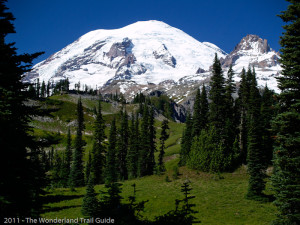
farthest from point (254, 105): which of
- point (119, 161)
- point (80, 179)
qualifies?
point (80, 179)

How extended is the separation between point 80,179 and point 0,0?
54.2 m

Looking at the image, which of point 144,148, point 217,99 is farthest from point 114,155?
point 217,99

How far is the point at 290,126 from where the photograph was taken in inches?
695

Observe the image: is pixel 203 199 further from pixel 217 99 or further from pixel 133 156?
pixel 133 156

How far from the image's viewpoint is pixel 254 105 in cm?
5669

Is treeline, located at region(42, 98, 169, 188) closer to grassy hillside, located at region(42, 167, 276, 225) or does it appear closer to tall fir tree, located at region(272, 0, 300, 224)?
grassy hillside, located at region(42, 167, 276, 225)

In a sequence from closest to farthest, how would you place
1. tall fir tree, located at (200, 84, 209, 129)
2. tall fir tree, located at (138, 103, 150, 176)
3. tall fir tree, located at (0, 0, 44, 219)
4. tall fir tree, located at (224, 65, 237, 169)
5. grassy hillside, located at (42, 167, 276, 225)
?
tall fir tree, located at (0, 0, 44, 219)
grassy hillside, located at (42, 167, 276, 225)
tall fir tree, located at (224, 65, 237, 169)
tall fir tree, located at (200, 84, 209, 129)
tall fir tree, located at (138, 103, 150, 176)

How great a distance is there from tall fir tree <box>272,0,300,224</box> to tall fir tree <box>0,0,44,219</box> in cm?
1649

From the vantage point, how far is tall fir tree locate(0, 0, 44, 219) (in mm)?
10477

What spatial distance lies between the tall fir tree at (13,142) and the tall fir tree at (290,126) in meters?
16.5

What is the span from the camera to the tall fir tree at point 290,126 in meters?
17.3

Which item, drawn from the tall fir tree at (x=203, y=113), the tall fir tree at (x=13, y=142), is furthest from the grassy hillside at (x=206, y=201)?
the tall fir tree at (x=203, y=113)

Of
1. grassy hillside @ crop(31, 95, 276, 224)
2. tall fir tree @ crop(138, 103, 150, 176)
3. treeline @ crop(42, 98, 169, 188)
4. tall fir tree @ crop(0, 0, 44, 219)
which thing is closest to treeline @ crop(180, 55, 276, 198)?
grassy hillside @ crop(31, 95, 276, 224)

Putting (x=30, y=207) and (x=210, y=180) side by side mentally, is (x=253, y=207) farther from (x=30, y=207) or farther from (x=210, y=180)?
(x=30, y=207)
